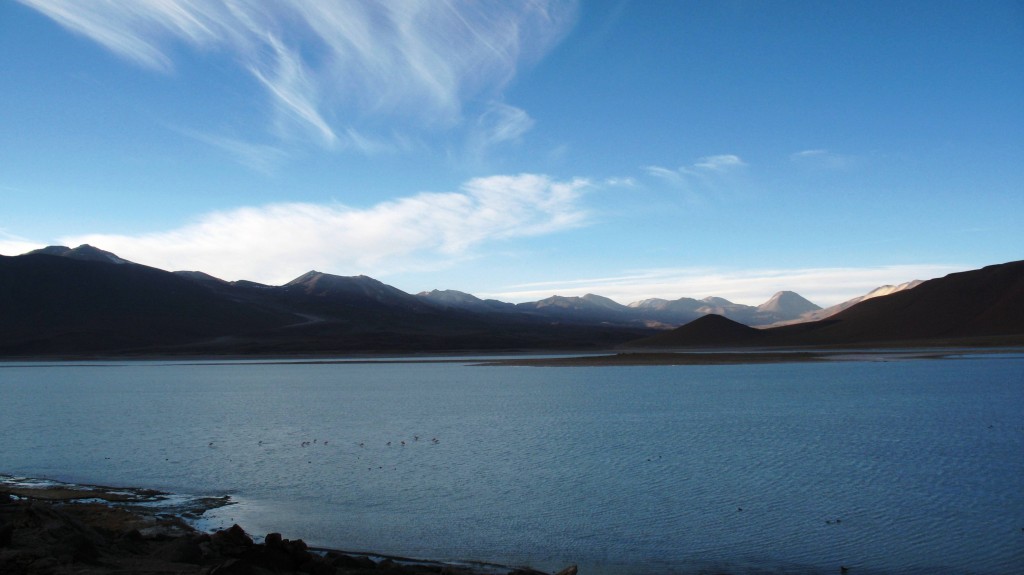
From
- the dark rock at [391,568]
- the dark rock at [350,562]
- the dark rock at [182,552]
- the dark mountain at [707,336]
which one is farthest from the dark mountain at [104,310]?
the dark rock at [391,568]

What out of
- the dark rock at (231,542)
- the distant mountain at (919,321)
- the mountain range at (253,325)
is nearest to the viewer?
the dark rock at (231,542)

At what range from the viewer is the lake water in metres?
12.3

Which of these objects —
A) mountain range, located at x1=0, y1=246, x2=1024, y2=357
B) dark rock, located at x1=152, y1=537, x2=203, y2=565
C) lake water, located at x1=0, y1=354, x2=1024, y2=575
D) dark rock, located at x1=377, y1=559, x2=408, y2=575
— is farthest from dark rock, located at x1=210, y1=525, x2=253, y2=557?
mountain range, located at x1=0, y1=246, x2=1024, y2=357

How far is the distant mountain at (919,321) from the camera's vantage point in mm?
108938

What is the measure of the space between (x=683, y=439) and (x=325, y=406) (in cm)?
1998

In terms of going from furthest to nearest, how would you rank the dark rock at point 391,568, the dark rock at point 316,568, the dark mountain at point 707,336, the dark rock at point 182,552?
the dark mountain at point 707,336
the dark rock at point 391,568
the dark rock at point 182,552
the dark rock at point 316,568

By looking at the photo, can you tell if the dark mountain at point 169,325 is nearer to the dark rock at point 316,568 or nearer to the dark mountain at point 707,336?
the dark mountain at point 707,336

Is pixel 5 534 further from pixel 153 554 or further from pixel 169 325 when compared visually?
pixel 169 325

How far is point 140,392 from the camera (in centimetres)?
4934

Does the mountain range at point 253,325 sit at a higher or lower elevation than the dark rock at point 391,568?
higher

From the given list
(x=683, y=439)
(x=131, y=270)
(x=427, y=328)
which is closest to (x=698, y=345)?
(x=427, y=328)

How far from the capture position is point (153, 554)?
10617 mm

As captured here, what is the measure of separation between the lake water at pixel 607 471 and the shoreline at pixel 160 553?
122cm

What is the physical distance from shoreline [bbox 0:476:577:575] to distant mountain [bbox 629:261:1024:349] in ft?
342
